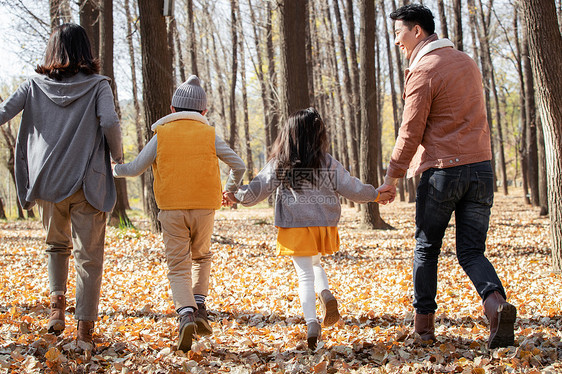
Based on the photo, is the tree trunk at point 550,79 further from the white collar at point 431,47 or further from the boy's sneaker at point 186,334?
the boy's sneaker at point 186,334

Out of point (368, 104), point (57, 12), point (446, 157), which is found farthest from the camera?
point (57, 12)

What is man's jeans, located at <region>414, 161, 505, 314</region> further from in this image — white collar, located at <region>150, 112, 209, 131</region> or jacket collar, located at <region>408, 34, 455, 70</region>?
white collar, located at <region>150, 112, 209, 131</region>

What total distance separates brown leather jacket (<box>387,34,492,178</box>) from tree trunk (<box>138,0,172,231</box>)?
605 cm

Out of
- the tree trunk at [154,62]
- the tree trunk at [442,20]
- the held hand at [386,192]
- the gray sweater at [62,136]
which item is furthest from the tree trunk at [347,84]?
the gray sweater at [62,136]

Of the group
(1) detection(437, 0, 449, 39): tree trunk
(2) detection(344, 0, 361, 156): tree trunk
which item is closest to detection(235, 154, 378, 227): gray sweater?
(1) detection(437, 0, 449, 39): tree trunk

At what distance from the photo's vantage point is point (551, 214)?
6191 mm

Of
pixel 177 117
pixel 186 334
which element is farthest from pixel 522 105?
pixel 186 334

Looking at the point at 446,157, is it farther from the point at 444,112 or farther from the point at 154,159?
the point at 154,159

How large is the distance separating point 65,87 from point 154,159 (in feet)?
2.65

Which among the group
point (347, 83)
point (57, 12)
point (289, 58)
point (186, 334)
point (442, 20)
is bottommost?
point (186, 334)

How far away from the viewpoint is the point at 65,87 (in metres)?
3.51

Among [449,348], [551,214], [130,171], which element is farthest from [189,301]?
[551,214]

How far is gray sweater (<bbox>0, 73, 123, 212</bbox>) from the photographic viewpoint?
11.3 feet

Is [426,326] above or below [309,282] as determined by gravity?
below
